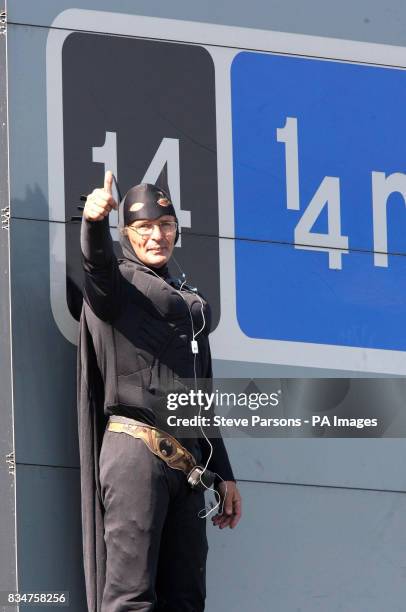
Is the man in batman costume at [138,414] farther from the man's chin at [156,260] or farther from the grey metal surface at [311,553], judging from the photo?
the grey metal surface at [311,553]

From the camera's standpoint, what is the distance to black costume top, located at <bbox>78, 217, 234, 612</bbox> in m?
6.45

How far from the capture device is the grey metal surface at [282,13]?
7113 millimetres

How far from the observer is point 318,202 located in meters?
7.38

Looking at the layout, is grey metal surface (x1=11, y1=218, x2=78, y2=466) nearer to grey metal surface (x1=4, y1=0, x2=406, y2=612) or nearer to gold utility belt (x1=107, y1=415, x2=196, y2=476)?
grey metal surface (x1=4, y1=0, x2=406, y2=612)

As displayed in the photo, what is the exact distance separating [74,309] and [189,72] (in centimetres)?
103

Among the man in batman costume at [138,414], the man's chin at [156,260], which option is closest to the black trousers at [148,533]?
the man in batman costume at [138,414]

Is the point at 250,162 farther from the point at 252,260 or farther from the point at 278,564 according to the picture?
the point at 278,564

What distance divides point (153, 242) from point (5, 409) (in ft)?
2.49

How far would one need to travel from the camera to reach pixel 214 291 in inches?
281

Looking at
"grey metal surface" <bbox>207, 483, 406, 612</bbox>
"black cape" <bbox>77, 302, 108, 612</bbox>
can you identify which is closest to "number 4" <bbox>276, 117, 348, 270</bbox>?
"grey metal surface" <bbox>207, 483, 406, 612</bbox>

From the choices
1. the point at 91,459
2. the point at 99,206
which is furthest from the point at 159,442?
the point at 99,206

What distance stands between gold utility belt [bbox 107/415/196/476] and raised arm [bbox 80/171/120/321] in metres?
0.35

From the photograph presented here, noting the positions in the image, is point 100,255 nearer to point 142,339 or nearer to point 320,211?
point 142,339

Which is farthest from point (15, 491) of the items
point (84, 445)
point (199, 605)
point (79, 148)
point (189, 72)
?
point (189, 72)
